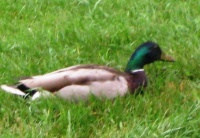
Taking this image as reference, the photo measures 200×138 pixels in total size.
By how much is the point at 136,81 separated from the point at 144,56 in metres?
0.31

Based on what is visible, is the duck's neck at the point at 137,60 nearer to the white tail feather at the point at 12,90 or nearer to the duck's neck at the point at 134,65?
the duck's neck at the point at 134,65

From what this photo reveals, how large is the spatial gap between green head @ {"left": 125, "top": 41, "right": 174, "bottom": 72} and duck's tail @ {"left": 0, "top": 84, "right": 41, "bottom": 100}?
2.91 ft

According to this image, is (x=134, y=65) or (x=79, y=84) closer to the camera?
(x=79, y=84)

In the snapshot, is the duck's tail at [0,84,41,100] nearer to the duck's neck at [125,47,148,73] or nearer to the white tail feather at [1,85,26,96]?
the white tail feather at [1,85,26,96]

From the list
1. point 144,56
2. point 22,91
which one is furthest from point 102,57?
point 22,91

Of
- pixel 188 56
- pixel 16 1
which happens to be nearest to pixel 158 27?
pixel 188 56

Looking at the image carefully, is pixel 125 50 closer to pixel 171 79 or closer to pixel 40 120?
pixel 171 79

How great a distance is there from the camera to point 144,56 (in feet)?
20.7

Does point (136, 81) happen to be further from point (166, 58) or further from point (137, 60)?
point (166, 58)

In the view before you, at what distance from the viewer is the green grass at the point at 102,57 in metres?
5.41

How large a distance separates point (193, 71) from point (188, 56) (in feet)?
0.75

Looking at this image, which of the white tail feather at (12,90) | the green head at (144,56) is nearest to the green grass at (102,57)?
the white tail feather at (12,90)

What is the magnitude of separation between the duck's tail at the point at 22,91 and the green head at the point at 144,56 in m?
0.89

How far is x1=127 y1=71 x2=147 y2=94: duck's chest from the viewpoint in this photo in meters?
6.03
